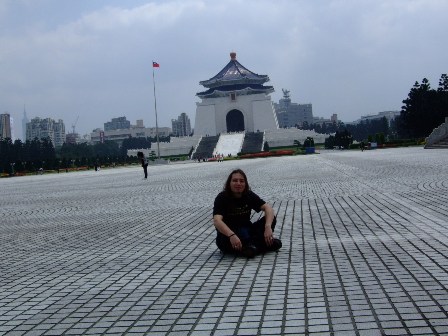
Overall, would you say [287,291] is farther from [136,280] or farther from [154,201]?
[154,201]

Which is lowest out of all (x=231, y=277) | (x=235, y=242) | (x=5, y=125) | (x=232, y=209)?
(x=231, y=277)

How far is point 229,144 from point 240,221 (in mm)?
80824

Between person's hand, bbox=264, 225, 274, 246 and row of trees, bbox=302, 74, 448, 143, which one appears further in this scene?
row of trees, bbox=302, 74, 448, 143

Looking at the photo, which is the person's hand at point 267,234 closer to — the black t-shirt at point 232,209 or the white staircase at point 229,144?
the black t-shirt at point 232,209

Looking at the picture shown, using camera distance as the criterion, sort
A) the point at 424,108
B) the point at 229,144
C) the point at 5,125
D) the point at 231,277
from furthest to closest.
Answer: the point at 5,125 → the point at 229,144 → the point at 424,108 → the point at 231,277

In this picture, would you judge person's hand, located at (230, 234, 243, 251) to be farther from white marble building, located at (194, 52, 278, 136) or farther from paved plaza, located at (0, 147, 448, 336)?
white marble building, located at (194, 52, 278, 136)

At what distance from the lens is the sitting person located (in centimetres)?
596

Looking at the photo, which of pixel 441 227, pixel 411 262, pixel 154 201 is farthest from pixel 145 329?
pixel 154 201

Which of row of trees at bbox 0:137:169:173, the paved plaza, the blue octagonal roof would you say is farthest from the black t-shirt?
the blue octagonal roof

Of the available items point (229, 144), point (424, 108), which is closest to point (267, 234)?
point (424, 108)

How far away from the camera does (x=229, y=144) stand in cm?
8688

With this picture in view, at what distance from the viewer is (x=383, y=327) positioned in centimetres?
348

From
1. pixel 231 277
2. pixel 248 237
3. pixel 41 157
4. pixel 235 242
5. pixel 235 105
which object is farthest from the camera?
pixel 235 105

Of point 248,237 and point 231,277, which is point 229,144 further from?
point 231,277
